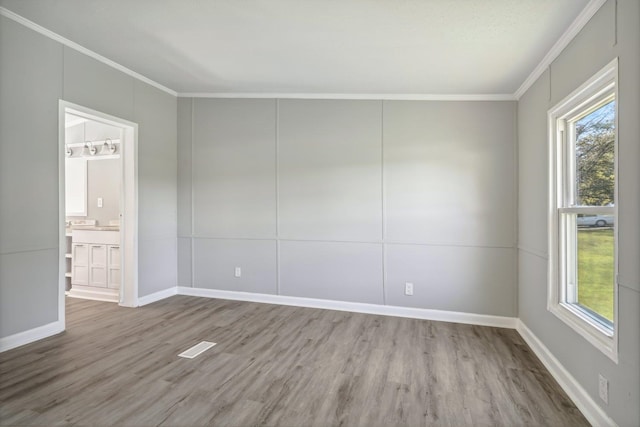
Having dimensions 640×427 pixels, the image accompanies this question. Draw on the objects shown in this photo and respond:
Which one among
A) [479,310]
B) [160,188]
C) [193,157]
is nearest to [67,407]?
[160,188]

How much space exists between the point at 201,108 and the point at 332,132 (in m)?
1.81

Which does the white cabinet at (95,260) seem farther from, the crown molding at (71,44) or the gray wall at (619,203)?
the gray wall at (619,203)

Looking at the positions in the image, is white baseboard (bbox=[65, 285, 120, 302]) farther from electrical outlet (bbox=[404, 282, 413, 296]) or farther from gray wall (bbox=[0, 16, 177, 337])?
electrical outlet (bbox=[404, 282, 413, 296])

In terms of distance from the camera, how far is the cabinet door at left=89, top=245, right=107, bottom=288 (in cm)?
418

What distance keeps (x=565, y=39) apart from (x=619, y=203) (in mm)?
1390

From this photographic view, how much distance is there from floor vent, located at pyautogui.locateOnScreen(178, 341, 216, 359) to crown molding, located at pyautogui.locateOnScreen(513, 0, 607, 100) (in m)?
3.71

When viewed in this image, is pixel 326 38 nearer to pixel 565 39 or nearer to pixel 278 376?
pixel 565 39

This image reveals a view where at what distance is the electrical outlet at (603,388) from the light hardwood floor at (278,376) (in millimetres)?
214

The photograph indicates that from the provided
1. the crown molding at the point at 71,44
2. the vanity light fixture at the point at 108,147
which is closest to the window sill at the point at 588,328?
the crown molding at the point at 71,44

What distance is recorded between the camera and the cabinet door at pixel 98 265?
4.18m

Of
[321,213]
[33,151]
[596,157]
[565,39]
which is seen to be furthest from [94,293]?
[565,39]

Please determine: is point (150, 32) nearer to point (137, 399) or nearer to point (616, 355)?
point (137, 399)

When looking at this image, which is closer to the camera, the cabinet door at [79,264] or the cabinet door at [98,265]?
the cabinet door at [98,265]

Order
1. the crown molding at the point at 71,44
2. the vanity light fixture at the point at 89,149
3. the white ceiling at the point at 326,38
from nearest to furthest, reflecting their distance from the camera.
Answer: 1. the white ceiling at the point at 326,38
2. the crown molding at the point at 71,44
3. the vanity light fixture at the point at 89,149
